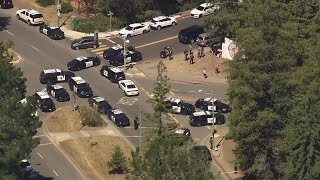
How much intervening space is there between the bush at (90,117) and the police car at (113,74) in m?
10.5

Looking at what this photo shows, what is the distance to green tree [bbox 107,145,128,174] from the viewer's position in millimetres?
84550

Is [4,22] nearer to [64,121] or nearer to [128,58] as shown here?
[128,58]

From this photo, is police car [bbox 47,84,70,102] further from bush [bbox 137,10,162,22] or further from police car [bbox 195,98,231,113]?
bush [bbox 137,10,162,22]

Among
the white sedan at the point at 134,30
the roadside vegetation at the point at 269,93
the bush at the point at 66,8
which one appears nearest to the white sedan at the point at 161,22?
the white sedan at the point at 134,30

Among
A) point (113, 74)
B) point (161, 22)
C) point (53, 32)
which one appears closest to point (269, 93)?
point (113, 74)

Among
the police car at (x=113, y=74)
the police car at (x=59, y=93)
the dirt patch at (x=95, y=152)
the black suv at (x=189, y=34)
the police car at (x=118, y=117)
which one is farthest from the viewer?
the black suv at (x=189, y=34)

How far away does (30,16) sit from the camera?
398 feet

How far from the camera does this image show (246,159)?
268 ft

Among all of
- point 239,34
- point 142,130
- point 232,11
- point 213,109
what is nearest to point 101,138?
point 142,130

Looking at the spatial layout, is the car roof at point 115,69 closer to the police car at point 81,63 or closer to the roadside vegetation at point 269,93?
the police car at point 81,63

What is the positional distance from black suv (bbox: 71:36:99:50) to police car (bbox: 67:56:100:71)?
16.8ft

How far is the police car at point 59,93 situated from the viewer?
9975 cm

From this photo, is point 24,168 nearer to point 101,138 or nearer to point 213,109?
point 101,138

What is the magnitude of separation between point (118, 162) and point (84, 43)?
1296 inches
